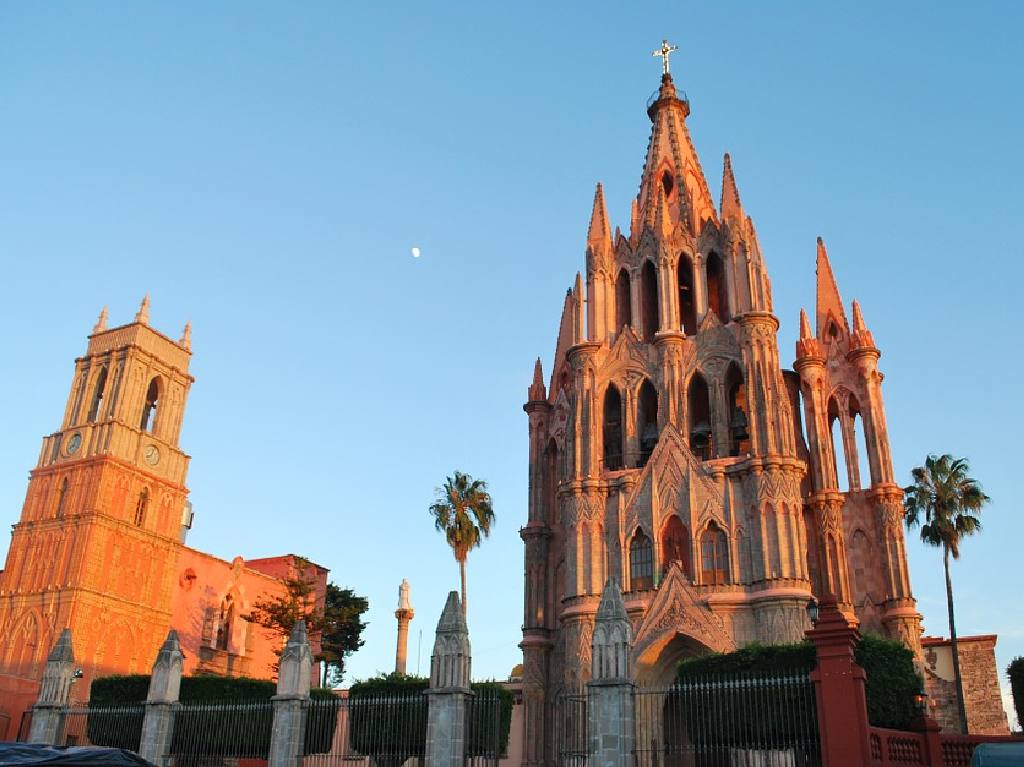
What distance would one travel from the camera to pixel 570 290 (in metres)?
46.5

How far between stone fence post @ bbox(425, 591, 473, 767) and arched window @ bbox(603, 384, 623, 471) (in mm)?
20292

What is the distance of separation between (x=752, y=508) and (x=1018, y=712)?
10.4 metres

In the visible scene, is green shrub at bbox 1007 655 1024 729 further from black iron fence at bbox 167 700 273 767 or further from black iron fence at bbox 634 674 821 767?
black iron fence at bbox 167 700 273 767

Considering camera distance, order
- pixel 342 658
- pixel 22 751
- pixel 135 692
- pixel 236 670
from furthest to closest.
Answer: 1. pixel 342 658
2. pixel 236 670
3. pixel 135 692
4. pixel 22 751

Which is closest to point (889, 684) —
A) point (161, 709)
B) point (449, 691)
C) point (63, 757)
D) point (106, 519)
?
point (449, 691)

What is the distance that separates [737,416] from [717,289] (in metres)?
6.60

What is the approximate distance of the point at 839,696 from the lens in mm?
17172

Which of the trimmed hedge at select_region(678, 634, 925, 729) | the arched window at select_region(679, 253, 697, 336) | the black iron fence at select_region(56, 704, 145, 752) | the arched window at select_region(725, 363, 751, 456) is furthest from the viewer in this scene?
the arched window at select_region(679, 253, 697, 336)

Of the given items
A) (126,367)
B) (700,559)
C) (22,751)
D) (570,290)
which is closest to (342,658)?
(126,367)

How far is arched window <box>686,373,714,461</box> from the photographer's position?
130 feet

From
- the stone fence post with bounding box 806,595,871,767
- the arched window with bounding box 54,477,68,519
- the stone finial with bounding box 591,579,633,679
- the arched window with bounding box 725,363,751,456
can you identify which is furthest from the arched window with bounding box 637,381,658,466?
the arched window with bounding box 54,477,68,519

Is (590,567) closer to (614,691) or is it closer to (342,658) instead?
(614,691)

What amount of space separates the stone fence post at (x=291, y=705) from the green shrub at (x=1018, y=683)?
22901 millimetres

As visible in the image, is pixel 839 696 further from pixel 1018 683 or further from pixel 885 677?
pixel 1018 683
